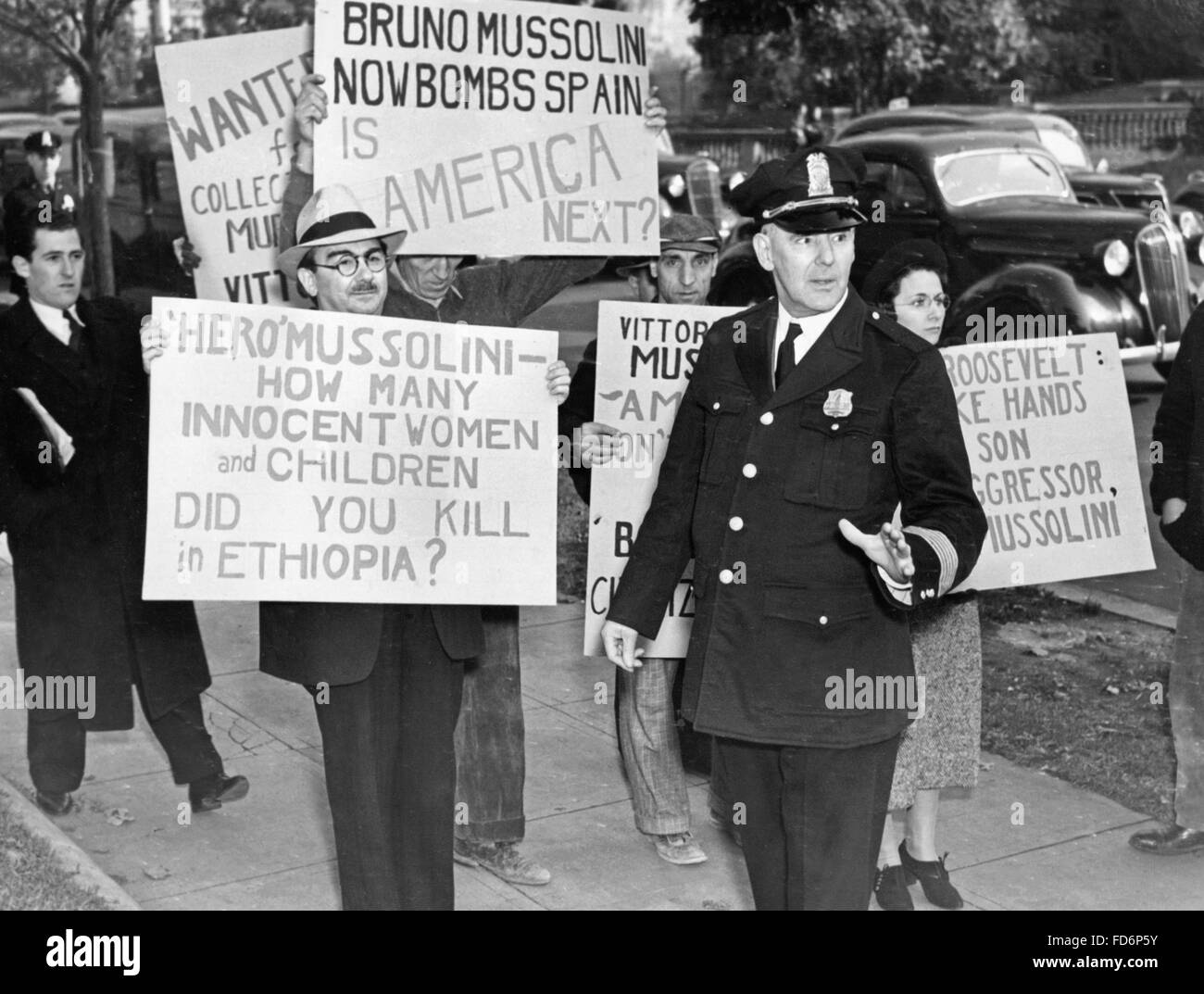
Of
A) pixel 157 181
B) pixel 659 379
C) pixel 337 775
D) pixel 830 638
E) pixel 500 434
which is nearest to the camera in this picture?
pixel 830 638

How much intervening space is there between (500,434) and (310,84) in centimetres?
124

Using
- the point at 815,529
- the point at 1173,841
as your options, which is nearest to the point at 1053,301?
the point at 1173,841

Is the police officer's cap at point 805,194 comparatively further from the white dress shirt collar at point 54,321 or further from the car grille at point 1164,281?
the car grille at point 1164,281

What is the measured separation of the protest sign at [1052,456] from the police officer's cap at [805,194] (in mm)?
1442

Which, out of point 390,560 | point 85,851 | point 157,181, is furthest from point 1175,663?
point 157,181

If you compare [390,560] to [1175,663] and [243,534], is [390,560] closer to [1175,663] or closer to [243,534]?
[243,534]

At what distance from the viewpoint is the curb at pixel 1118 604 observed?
25.6 ft

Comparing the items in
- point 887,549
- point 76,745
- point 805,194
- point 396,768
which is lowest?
point 76,745

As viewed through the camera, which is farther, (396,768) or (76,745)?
(76,745)

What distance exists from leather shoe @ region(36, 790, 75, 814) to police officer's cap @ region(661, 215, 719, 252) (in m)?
2.66

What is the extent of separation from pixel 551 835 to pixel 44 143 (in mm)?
3147

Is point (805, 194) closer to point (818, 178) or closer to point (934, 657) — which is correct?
point (818, 178)

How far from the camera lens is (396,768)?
14.1 feet

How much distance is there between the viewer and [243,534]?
429 centimetres
